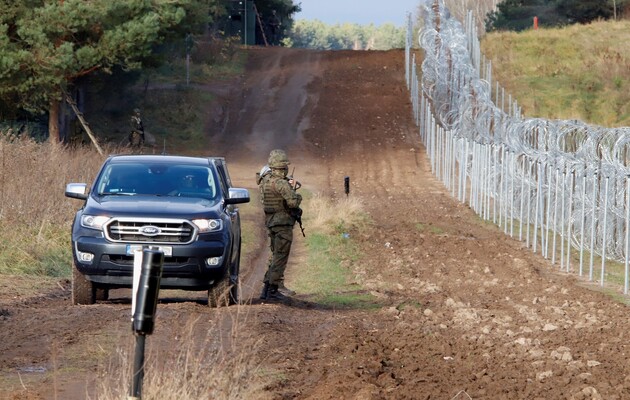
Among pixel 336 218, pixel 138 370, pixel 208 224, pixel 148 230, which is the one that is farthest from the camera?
pixel 336 218

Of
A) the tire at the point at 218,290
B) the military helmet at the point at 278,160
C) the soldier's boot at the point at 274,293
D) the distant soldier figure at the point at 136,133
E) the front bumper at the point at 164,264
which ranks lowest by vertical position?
the distant soldier figure at the point at 136,133

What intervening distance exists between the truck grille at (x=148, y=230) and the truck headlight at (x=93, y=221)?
0.08 m

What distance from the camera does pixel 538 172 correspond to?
67.6ft

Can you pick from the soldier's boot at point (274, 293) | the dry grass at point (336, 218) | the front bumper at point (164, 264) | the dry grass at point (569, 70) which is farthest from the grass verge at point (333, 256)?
the dry grass at point (569, 70)

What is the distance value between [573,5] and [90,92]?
31.3m

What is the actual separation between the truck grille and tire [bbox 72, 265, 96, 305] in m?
0.64

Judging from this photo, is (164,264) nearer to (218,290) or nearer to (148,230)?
(148,230)

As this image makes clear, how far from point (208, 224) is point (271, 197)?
143cm

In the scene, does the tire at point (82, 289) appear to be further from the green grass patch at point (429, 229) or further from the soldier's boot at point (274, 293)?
the green grass patch at point (429, 229)

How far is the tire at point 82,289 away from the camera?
A: 41.6ft

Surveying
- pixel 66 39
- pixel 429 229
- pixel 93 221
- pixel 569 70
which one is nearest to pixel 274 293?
pixel 93 221

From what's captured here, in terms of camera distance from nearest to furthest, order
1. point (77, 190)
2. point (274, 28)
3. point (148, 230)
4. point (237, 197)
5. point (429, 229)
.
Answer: point (148, 230) → point (77, 190) → point (237, 197) → point (429, 229) → point (274, 28)

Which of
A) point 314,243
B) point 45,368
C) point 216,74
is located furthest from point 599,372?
point 216,74

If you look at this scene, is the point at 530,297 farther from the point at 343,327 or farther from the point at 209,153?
the point at 209,153
